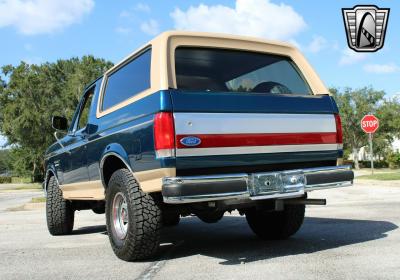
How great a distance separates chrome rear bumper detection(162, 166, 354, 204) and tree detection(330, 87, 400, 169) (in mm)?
53062

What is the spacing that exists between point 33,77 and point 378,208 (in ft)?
128

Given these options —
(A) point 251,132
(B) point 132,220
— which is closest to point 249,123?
(A) point 251,132

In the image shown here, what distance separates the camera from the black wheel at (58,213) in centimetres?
756

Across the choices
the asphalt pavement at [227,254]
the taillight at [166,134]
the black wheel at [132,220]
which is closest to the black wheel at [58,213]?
the asphalt pavement at [227,254]

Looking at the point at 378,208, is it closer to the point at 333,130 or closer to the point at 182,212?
the point at 333,130

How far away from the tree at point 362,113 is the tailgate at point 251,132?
5286cm

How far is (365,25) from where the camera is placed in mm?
13633

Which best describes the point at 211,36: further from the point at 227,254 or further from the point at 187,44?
the point at 227,254

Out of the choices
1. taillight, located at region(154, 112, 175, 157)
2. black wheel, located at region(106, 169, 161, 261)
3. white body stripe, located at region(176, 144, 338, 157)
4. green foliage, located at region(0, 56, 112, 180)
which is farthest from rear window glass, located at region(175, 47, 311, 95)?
green foliage, located at region(0, 56, 112, 180)

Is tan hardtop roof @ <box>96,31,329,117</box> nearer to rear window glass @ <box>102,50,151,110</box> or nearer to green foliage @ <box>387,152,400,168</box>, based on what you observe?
rear window glass @ <box>102,50,151,110</box>

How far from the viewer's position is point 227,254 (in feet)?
17.2

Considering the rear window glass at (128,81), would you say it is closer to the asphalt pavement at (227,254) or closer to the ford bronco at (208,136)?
the ford bronco at (208,136)

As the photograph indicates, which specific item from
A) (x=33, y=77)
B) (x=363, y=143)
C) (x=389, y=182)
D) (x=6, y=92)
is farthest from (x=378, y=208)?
(x=363, y=143)

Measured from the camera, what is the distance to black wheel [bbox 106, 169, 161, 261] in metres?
4.68
